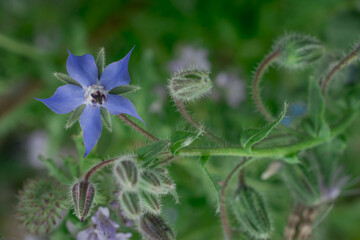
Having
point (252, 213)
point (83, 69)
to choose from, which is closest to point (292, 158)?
point (252, 213)

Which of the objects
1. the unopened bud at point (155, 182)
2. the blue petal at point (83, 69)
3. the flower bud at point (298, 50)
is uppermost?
the flower bud at point (298, 50)

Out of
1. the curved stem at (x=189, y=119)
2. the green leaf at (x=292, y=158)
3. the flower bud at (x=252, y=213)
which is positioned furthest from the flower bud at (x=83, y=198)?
the green leaf at (x=292, y=158)

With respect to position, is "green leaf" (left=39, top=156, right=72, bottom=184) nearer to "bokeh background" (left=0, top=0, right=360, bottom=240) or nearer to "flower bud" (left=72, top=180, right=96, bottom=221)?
"flower bud" (left=72, top=180, right=96, bottom=221)

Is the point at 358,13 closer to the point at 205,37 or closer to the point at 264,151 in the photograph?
the point at 205,37

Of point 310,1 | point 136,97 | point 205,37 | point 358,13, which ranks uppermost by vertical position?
point 205,37

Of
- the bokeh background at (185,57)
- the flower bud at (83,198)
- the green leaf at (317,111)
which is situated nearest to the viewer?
the flower bud at (83,198)

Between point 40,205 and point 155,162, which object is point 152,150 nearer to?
point 155,162

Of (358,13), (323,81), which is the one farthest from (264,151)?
(358,13)

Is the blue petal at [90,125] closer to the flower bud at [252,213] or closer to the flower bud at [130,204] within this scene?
the flower bud at [130,204]
